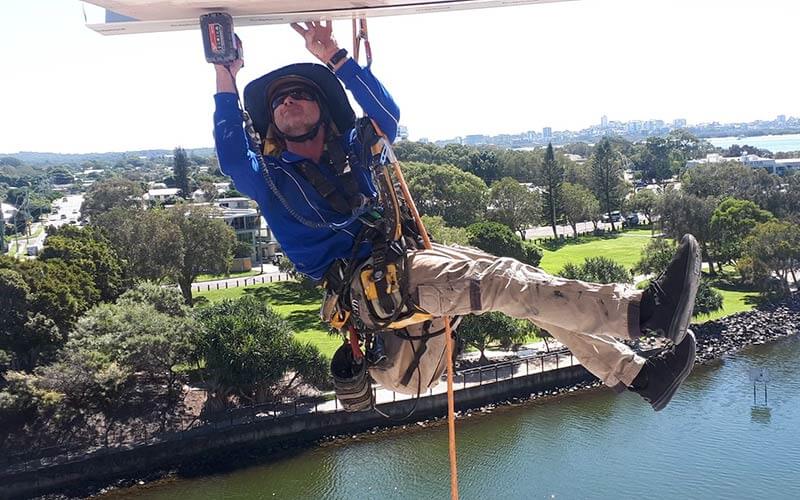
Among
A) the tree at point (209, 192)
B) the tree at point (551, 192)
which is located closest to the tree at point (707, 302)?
the tree at point (551, 192)

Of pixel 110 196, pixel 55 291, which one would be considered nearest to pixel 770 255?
pixel 55 291

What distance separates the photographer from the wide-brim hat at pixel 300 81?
279 cm

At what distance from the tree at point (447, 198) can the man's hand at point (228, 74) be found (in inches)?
1021

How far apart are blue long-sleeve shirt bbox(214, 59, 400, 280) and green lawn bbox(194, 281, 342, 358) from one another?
11.6 meters

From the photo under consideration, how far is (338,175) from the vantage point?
283 centimetres

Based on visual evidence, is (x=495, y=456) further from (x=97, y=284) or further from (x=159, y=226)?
(x=159, y=226)

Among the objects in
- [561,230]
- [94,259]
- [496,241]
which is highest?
[94,259]

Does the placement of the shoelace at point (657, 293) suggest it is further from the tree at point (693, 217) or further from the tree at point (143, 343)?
the tree at point (693, 217)

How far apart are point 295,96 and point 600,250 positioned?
88.1ft

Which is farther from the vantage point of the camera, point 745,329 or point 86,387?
point 745,329

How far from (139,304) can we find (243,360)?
9.23 ft

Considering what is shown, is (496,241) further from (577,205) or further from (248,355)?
(577,205)

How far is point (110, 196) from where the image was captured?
35.2 meters

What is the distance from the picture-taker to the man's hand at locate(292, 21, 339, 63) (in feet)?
9.12
